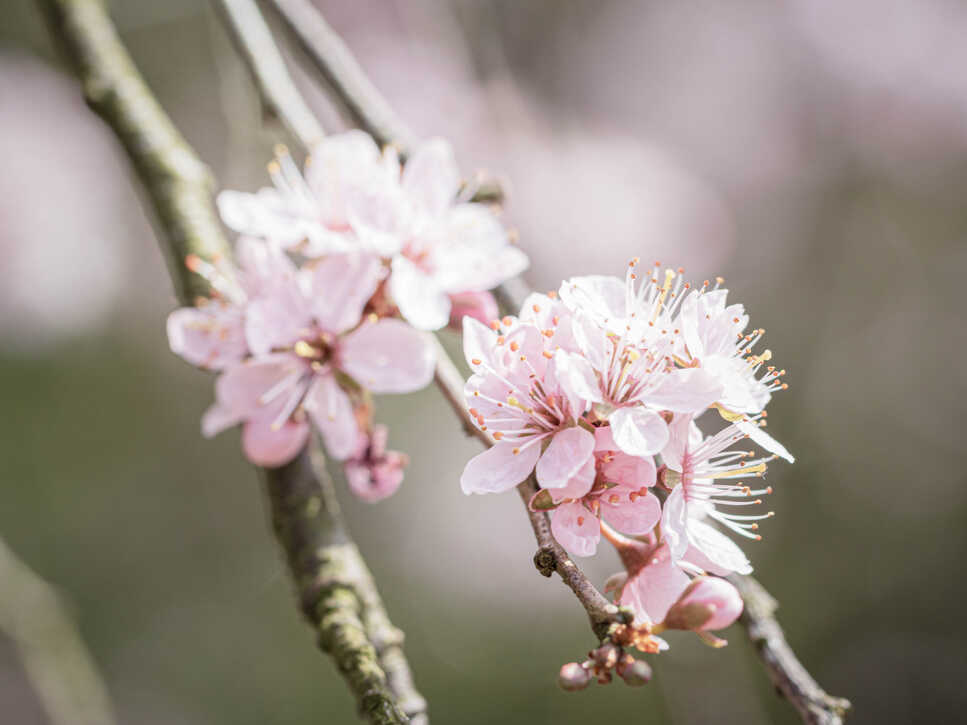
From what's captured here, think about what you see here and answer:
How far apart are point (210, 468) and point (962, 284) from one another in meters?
2.41

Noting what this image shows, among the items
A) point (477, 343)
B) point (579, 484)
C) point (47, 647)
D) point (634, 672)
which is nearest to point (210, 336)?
point (477, 343)

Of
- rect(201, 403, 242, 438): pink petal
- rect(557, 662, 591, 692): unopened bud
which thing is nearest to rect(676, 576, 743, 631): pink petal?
rect(557, 662, 591, 692): unopened bud

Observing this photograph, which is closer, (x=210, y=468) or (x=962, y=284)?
(x=962, y=284)

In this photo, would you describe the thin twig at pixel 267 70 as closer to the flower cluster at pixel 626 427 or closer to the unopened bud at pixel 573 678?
the flower cluster at pixel 626 427

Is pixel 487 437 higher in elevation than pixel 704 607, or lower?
higher

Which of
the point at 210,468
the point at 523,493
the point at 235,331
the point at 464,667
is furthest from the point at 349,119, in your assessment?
the point at 210,468

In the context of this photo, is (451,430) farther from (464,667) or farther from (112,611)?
(112,611)

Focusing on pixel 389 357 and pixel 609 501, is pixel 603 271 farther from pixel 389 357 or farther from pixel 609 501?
pixel 609 501

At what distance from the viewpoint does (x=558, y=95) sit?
2789mm

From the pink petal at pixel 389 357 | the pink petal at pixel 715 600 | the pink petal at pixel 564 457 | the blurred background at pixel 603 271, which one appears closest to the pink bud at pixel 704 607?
the pink petal at pixel 715 600

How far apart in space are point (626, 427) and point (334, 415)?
31cm

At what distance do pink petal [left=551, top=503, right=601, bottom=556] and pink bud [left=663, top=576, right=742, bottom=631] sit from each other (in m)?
0.07

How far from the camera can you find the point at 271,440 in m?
0.78

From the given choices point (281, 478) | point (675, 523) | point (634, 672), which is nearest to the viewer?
point (634, 672)
